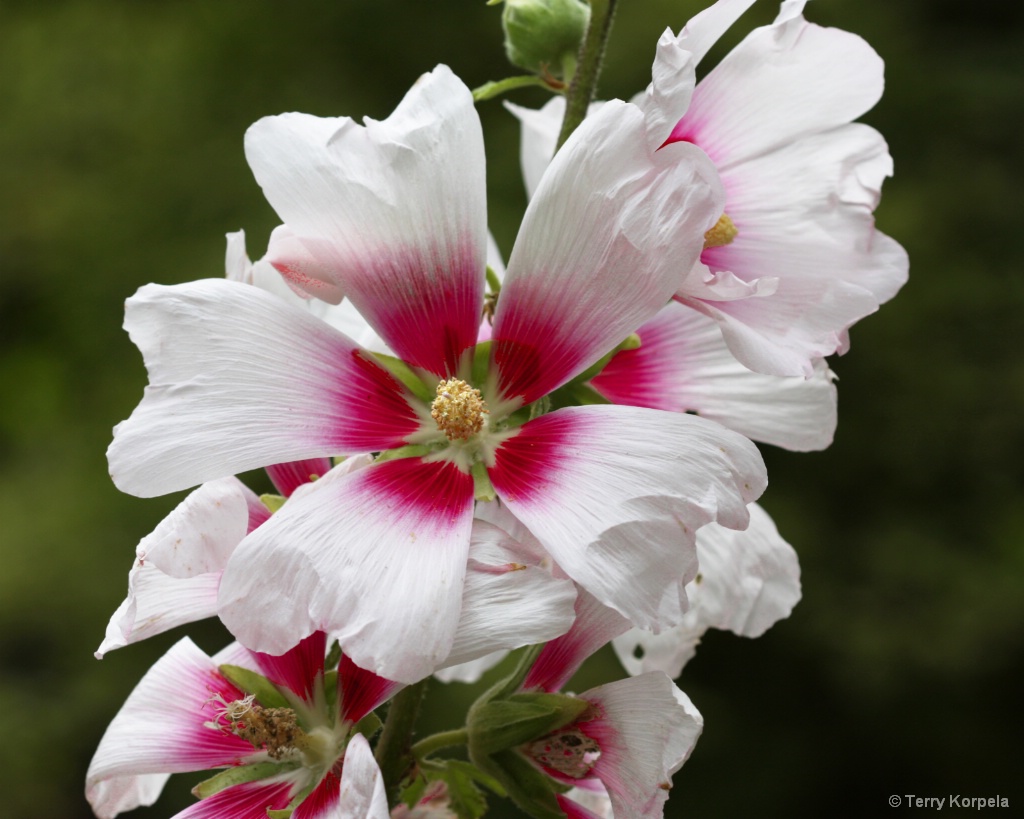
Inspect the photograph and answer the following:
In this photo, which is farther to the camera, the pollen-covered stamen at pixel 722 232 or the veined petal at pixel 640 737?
the pollen-covered stamen at pixel 722 232

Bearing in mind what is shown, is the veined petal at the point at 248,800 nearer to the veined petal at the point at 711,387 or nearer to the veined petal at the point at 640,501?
the veined petal at the point at 640,501

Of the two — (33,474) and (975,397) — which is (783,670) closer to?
(975,397)

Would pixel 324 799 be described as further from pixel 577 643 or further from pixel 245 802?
pixel 577 643

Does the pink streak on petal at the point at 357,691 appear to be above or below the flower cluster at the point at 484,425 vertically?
below

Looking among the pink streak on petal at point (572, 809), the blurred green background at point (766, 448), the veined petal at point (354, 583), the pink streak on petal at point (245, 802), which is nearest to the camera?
the veined petal at point (354, 583)

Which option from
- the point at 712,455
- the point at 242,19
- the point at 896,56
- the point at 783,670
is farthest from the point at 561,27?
the point at 242,19

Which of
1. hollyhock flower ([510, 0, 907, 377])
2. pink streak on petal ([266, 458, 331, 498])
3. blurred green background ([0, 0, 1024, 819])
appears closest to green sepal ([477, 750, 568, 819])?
pink streak on petal ([266, 458, 331, 498])

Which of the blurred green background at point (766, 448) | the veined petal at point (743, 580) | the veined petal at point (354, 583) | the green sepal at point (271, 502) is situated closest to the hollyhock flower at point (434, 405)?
the veined petal at point (354, 583)

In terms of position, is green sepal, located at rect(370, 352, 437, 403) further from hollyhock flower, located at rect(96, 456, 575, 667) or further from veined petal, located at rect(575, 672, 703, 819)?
veined petal, located at rect(575, 672, 703, 819)
